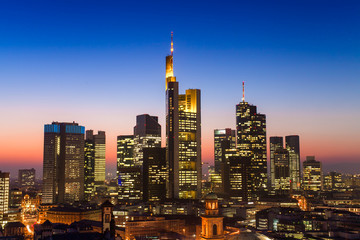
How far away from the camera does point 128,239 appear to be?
152 metres

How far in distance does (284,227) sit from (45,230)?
9185 cm

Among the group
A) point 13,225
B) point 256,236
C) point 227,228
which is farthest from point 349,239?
point 13,225

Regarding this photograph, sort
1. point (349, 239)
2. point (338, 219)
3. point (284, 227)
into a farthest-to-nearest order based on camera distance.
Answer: point (284, 227)
point (338, 219)
point (349, 239)

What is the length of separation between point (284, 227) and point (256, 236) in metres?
82.6

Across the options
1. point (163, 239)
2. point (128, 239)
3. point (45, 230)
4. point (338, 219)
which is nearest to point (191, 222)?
point (128, 239)

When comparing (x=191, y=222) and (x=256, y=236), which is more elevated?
(x=256, y=236)

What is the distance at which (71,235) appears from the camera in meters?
85.4

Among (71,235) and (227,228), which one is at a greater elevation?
(71,235)

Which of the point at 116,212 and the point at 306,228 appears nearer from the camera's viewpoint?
the point at 306,228

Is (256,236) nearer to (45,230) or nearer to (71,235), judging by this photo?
(71,235)

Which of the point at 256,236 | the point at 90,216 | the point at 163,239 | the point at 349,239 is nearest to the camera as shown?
the point at 256,236

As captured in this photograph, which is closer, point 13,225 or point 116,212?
point 13,225

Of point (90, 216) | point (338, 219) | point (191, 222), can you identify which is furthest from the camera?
point (90, 216)

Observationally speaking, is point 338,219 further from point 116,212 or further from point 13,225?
point 13,225
